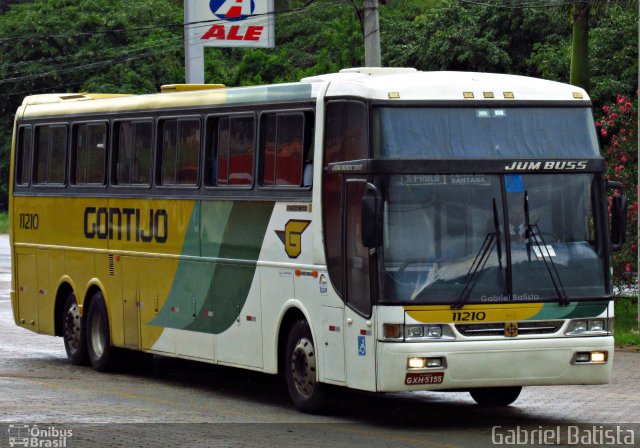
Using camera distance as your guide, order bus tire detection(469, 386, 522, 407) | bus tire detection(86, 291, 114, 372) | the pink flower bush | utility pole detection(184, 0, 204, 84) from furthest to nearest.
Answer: utility pole detection(184, 0, 204, 84), the pink flower bush, bus tire detection(86, 291, 114, 372), bus tire detection(469, 386, 522, 407)

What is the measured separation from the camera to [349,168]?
13492 millimetres

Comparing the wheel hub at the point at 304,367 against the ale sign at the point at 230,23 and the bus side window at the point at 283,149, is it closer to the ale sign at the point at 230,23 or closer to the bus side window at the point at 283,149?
the bus side window at the point at 283,149

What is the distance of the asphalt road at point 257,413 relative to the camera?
12.5 meters

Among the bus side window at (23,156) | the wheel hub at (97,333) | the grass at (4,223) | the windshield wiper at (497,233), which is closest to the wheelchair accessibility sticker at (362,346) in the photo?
the windshield wiper at (497,233)

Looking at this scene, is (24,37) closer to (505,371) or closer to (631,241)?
(631,241)

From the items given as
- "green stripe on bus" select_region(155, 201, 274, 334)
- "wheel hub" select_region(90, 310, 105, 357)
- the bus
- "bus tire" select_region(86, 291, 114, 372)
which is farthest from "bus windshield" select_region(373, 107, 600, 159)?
"wheel hub" select_region(90, 310, 105, 357)

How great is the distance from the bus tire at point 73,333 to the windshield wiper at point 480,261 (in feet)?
24.5

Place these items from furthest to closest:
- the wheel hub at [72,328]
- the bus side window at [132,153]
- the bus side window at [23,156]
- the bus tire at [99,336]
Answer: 1. the bus side window at [23,156]
2. the wheel hub at [72,328]
3. the bus tire at [99,336]
4. the bus side window at [132,153]

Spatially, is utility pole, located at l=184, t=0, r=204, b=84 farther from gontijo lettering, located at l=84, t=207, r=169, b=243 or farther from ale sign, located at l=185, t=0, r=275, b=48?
gontijo lettering, located at l=84, t=207, r=169, b=243

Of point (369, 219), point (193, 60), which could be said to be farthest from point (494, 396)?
point (193, 60)

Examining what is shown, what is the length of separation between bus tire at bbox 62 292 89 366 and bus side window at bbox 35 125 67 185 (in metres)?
1.58

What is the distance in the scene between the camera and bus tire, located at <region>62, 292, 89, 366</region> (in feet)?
63.5

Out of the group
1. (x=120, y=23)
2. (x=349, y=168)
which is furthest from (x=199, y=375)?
(x=120, y=23)

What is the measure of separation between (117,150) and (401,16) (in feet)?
123
